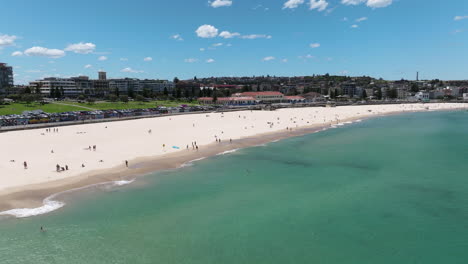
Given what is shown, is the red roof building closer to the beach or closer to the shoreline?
the beach

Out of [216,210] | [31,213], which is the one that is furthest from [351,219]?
[31,213]

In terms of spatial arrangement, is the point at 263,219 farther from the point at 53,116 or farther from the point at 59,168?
the point at 53,116

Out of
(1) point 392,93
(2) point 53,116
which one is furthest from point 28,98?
(1) point 392,93

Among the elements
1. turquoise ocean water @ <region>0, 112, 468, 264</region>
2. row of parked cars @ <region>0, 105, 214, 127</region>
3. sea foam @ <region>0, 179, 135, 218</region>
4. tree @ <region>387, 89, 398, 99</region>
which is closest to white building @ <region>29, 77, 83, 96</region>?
row of parked cars @ <region>0, 105, 214, 127</region>

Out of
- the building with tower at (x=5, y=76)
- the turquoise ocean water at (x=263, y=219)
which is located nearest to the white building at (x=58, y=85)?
the building with tower at (x=5, y=76)

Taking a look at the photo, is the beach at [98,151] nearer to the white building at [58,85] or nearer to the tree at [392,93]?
the white building at [58,85]

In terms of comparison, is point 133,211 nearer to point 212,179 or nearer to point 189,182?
point 189,182

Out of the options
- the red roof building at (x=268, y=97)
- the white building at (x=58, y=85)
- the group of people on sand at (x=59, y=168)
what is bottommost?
the group of people on sand at (x=59, y=168)
